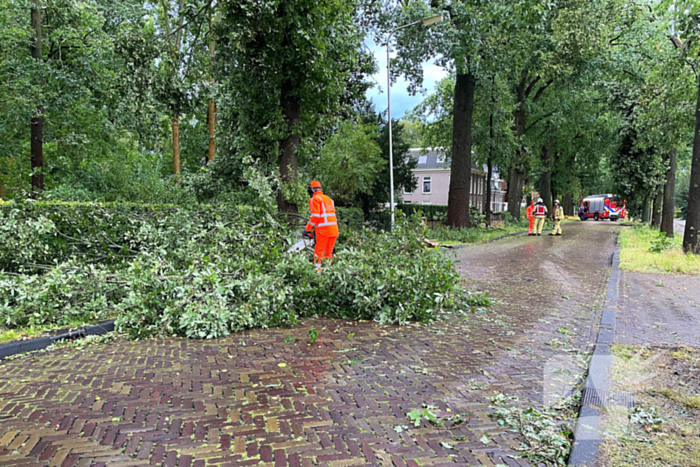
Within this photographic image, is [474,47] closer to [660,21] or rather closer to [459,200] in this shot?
[459,200]

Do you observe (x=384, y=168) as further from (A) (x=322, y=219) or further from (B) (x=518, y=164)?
(A) (x=322, y=219)

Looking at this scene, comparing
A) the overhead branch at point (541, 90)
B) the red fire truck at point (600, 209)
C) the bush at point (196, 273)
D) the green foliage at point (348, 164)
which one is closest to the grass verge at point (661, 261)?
the bush at point (196, 273)

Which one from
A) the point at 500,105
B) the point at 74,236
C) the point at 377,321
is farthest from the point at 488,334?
the point at 500,105

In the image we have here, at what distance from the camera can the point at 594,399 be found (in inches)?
136

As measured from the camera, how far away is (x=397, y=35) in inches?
640

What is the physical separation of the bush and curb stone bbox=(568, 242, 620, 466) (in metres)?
1.99

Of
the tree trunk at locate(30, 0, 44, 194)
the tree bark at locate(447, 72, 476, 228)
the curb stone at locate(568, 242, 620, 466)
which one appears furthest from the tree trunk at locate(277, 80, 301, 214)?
the tree bark at locate(447, 72, 476, 228)

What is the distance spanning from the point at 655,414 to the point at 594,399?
15.4 inches

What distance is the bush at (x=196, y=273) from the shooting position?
5480 millimetres

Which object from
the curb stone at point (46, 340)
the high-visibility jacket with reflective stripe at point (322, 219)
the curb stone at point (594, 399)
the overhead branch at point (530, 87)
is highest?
the overhead branch at point (530, 87)

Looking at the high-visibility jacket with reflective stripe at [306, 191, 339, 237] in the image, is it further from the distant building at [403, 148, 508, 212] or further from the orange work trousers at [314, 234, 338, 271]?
the distant building at [403, 148, 508, 212]

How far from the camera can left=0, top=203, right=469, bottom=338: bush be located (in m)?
5.48

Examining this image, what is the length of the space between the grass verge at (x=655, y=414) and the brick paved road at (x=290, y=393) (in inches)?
18.7

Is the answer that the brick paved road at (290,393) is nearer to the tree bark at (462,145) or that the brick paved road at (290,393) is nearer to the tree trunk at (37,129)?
the tree bark at (462,145)
